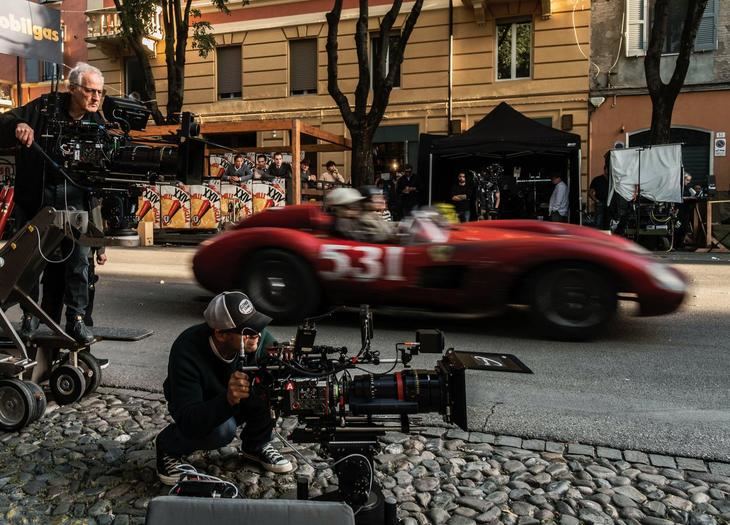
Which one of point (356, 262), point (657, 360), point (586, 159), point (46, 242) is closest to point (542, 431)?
point (657, 360)

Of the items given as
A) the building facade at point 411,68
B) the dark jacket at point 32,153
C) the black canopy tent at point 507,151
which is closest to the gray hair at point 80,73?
the dark jacket at point 32,153

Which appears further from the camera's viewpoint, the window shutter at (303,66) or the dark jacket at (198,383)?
the window shutter at (303,66)

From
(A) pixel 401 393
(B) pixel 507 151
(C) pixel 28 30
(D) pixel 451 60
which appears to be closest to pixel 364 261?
(A) pixel 401 393

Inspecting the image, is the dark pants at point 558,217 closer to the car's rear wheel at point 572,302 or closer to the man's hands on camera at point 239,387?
the car's rear wheel at point 572,302

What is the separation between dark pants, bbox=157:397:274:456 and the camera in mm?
2898

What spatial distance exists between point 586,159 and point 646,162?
4075 mm

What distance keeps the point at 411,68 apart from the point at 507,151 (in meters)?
6.85

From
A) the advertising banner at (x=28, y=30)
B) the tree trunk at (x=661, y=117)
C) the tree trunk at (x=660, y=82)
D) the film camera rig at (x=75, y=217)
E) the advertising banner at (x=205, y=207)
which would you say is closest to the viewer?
the film camera rig at (x=75, y=217)

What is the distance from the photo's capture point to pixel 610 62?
18141 millimetres

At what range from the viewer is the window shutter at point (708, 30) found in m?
17.5

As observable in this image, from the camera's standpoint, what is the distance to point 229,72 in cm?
2238

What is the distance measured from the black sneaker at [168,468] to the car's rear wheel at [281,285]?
3064mm

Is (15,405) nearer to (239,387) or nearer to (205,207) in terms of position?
(239,387)

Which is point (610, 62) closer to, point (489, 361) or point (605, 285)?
point (605, 285)
